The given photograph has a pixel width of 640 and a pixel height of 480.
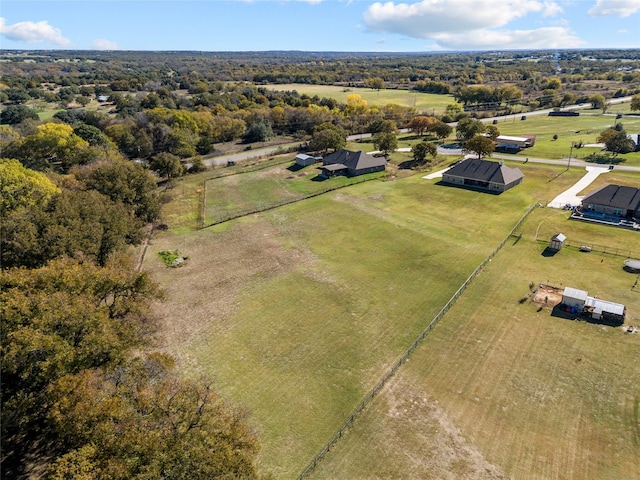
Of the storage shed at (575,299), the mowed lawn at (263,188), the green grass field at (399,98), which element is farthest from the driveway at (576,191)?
the green grass field at (399,98)

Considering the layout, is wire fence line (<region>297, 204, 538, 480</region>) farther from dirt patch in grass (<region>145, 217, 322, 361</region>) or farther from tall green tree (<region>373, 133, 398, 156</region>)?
tall green tree (<region>373, 133, 398, 156</region>)

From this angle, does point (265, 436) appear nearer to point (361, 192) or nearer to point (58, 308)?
point (58, 308)

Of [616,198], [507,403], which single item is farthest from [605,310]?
[616,198]

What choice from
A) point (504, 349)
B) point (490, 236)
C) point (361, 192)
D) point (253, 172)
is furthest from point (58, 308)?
point (253, 172)

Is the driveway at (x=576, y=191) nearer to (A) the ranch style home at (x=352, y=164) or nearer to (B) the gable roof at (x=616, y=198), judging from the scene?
(B) the gable roof at (x=616, y=198)

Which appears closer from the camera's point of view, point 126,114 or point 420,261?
point 420,261

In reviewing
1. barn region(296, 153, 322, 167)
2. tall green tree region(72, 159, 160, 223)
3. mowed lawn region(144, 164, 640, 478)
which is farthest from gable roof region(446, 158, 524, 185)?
tall green tree region(72, 159, 160, 223)
